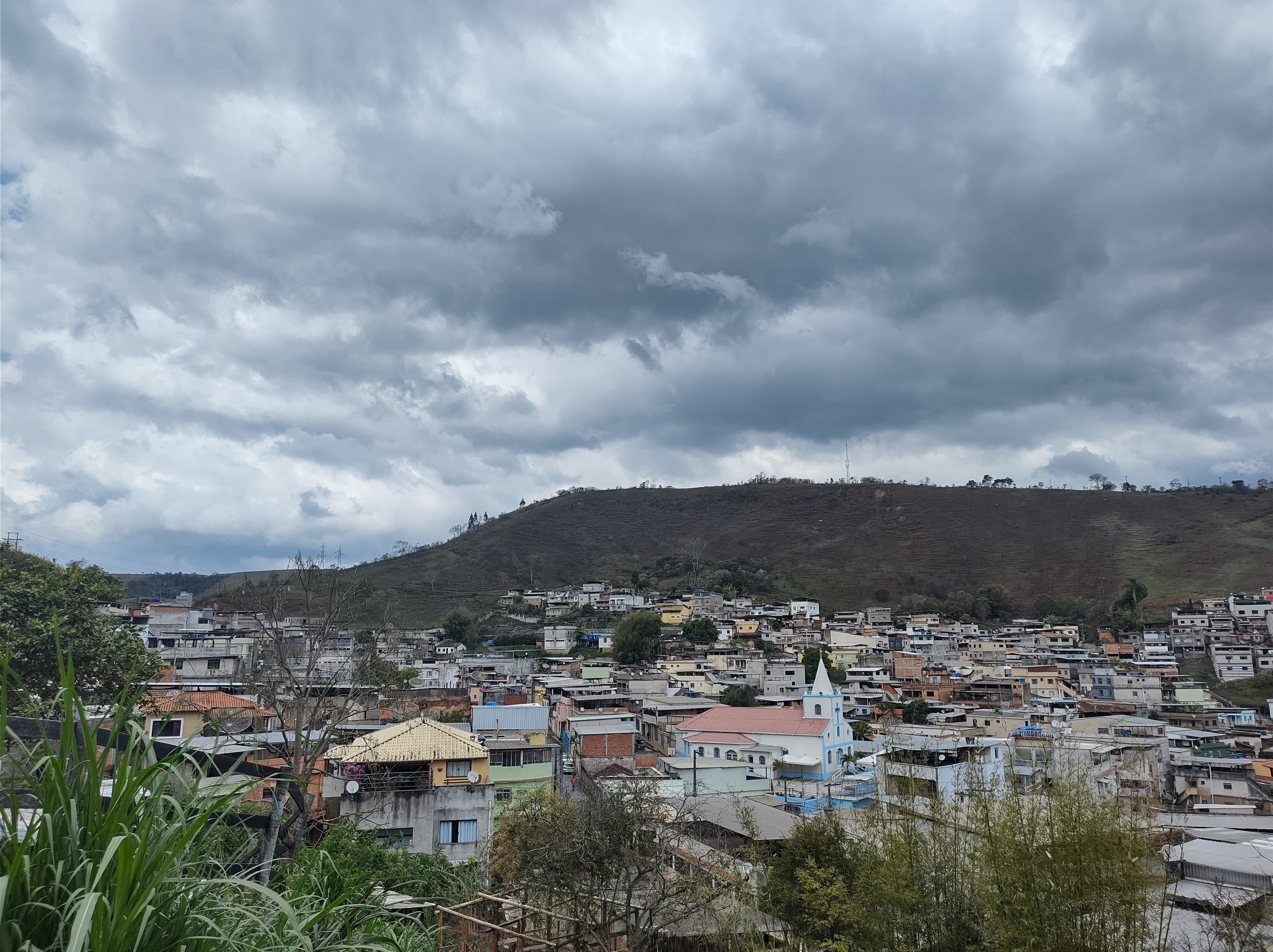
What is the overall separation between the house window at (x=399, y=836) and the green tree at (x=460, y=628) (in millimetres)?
49626

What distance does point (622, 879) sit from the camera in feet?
42.3

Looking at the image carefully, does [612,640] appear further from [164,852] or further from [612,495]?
[612,495]

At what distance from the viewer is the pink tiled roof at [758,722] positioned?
3503cm

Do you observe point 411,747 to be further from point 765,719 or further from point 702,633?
point 702,633

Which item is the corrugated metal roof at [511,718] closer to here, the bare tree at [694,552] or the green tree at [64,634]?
the green tree at [64,634]

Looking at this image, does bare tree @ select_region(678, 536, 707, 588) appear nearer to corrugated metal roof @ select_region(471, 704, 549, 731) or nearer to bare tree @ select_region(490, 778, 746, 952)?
corrugated metal roof @ select_region(471, 704, 549, 731)

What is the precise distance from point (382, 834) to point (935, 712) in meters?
33.3

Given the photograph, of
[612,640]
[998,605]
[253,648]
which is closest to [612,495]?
[998,605]

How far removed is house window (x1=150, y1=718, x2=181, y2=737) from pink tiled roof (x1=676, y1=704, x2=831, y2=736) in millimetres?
20414

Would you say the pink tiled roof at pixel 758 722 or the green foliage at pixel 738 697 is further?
the green foliage at pixel 738 697

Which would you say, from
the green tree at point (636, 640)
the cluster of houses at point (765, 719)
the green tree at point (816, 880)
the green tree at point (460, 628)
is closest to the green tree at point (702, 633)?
the cluster of houses at point (765, 719)

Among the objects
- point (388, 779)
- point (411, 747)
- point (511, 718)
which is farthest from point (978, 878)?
point (511, 718)

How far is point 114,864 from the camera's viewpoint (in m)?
2.80

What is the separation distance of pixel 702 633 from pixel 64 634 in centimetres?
4777
